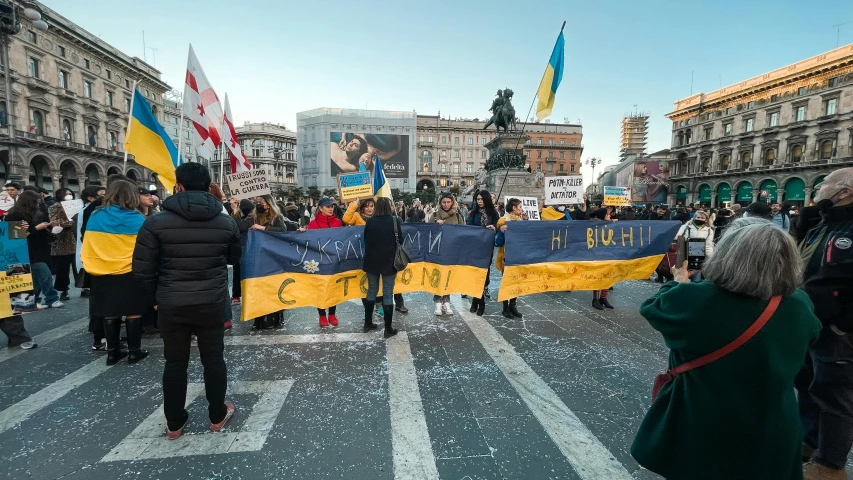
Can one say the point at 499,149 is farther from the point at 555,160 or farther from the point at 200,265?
the point at 555,160

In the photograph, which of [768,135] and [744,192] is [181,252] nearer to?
[744,192]

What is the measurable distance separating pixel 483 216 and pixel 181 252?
14.7 feet

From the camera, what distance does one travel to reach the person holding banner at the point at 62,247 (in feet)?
19.0

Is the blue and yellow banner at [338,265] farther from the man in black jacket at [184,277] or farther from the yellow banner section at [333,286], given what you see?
the man in black jacket at [184,277]

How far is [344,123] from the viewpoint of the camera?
57750mm

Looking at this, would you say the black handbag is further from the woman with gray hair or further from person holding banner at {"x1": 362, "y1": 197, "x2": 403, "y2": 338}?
the woman with gray hair

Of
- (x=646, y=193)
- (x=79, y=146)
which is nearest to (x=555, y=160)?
(x=646, y=193)

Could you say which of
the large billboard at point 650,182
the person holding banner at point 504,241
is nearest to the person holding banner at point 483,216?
the person holding banner at point 504,241

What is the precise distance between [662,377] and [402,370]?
8.14 feet

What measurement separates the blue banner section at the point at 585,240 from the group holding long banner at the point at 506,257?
0.01 meters

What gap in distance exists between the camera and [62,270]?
247 inches

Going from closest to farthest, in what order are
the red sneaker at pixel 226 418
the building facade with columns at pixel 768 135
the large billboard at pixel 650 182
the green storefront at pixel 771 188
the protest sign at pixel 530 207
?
the red sneaker at pixel 226 418, the protest sign at pixel 530 207, the building facade with columns at pixel 768 135, the green storefront at pixel 771 188, the large billboard at pixel 650 182

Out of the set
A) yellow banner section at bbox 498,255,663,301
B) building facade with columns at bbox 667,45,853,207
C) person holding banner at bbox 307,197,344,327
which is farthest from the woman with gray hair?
building facade with columns at bbox 667,45,853,207

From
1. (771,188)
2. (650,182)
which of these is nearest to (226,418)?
(771,188)
